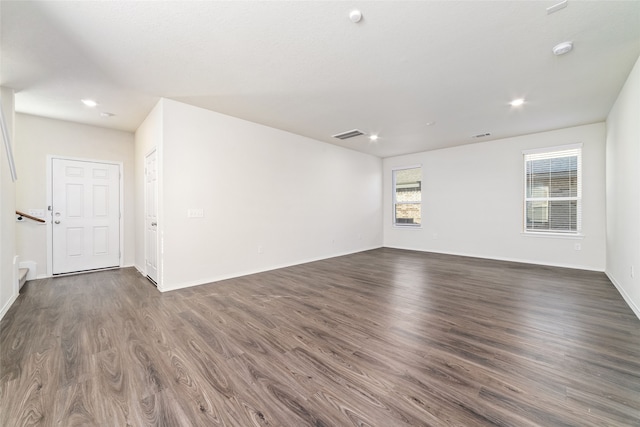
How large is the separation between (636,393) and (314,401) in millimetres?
1981

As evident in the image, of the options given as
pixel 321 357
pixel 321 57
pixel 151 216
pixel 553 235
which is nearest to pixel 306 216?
pixel 151 216

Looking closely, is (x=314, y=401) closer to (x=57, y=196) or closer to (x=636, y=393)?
(x=636, y=393)

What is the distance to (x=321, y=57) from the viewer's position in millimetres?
2574

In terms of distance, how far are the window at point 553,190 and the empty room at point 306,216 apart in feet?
0.11

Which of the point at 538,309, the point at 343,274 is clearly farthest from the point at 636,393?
the point at 343,274

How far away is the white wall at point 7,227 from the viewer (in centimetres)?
277

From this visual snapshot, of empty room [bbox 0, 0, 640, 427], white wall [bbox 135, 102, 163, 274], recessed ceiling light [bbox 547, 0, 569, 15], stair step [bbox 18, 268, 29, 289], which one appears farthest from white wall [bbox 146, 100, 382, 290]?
recessed ceiling light [bbox 547, 0, 569, 15]

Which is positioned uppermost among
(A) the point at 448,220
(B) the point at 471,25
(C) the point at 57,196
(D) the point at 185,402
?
(B) the point at 471,25

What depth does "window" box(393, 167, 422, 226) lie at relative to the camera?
7059 mm

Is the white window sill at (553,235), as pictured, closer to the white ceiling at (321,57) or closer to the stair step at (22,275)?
the white ceiling at (321,57)

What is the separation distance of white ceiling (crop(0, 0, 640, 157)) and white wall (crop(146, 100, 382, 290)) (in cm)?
51

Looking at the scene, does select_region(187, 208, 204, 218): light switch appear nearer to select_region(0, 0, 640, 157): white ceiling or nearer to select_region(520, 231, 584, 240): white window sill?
select_region(0, 0, 640, 157): white ceiling

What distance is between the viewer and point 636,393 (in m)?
1.57

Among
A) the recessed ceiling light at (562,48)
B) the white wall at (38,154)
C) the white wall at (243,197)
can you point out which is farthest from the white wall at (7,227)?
the recessed ceiling light at (562,48)
